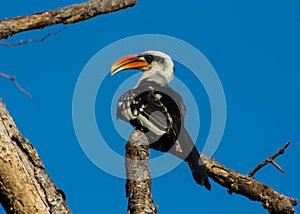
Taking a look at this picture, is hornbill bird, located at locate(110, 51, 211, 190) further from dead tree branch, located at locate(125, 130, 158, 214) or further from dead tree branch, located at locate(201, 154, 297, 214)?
dead tree branch, located at locate(125, 130, 158, 214)

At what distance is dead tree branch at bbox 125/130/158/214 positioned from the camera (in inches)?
143

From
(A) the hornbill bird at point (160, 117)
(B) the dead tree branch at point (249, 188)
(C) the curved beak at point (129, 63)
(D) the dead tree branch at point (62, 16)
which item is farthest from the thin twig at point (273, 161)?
(C) the curved beak at point (129, 63)

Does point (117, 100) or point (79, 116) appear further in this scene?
point (117, 100)

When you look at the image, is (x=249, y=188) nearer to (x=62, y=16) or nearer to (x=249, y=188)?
(x=249, y=188)

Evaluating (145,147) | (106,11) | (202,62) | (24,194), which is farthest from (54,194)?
(202,62)

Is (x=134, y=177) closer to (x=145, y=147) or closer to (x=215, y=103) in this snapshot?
(x=145, y=147)

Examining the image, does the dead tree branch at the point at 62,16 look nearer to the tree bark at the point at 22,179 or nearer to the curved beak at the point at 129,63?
the tree bark at the point at 22,179

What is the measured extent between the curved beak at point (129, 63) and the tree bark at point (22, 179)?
3.07m

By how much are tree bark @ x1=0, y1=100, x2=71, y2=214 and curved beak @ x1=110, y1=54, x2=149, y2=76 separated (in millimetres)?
3067

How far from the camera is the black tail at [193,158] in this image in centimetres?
499

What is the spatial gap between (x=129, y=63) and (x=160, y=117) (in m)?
1.51

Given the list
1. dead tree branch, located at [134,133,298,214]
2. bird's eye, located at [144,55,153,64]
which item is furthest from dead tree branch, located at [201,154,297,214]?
bird's eye, located at [144,55,153,64]

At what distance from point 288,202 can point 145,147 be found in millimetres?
1609

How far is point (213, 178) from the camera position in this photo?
5359 millimetres
